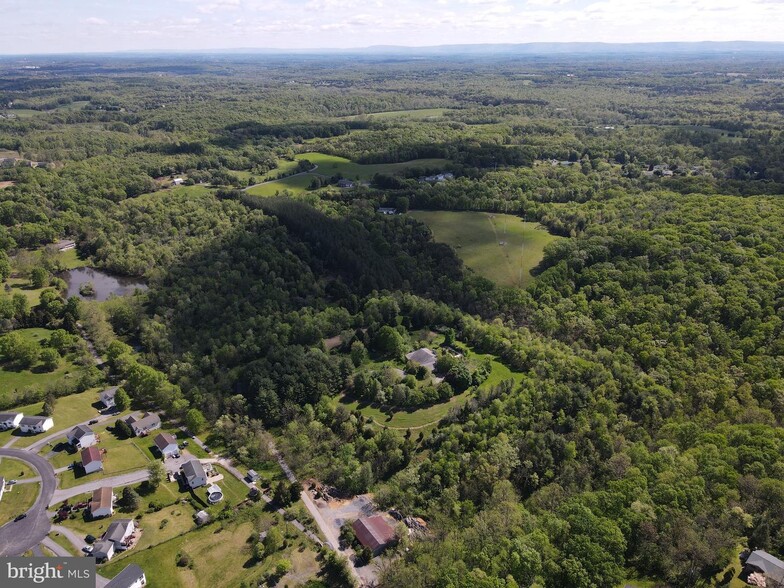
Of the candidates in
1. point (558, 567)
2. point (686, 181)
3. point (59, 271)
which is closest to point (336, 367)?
point (558, 567)

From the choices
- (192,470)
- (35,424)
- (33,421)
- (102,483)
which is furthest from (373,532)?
(33,421)

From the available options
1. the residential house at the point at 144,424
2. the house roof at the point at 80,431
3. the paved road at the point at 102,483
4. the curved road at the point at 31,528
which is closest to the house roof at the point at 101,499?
the paved road at the point at 102,483

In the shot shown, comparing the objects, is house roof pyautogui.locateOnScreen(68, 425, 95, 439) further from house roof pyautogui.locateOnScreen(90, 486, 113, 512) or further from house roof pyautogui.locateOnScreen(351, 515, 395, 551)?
house roof pyautogui.locateOnScreen(351, 515, 395, 551)

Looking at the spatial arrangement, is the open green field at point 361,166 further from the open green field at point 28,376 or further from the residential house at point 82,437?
the residential house at point 82,437

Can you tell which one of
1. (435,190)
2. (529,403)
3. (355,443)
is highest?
(435,190)

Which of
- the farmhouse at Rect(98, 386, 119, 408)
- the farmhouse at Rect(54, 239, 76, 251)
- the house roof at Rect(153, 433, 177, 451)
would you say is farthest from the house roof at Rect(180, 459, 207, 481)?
the farmhouse at Rect(54, 239, 76, 251)

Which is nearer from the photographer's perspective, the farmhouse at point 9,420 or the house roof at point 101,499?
the house roof at point 101,499

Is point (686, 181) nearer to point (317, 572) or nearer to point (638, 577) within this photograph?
point (638, 577)
